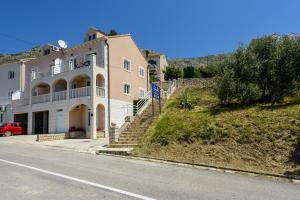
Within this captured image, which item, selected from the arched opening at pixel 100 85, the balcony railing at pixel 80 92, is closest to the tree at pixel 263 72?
the arched opening at pixel 100 85

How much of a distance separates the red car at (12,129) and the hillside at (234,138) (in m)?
20.5

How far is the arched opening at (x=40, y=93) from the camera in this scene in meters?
32.9

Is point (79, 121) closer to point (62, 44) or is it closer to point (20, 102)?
point (20, 102)

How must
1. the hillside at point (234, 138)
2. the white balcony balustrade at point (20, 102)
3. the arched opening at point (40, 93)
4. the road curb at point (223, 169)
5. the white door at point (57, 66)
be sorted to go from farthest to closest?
the white balcony balustrade at point (20, 102) → the white door at point (57, 66) → the arched opening at point (40, 93) → the hillside at point (234, 138) → the road curb at point (223, 169)

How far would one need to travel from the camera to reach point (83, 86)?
32.5 meters

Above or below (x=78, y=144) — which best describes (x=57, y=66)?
above

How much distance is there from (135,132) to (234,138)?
23.1 ft

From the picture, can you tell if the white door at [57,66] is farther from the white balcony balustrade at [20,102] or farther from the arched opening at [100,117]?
the arched opening at [100,117]


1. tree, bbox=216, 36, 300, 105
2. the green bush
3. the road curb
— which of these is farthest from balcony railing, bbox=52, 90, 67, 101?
the road curb

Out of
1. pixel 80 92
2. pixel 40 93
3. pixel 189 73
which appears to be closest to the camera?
pixel 80 92

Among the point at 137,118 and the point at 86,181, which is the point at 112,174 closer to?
the point at 86,181

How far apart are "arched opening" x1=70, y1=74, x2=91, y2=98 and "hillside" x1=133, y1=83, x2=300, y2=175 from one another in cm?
1208

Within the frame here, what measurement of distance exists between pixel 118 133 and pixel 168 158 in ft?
20.4

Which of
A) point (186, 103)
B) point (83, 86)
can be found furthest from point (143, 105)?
point (83, 86)
